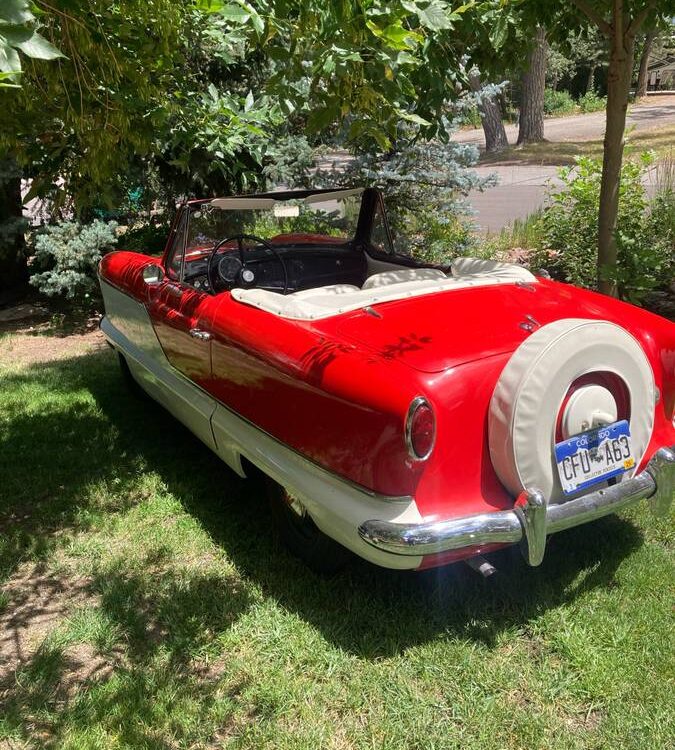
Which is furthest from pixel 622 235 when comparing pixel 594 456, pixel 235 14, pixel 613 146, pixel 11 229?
pixel 11 229

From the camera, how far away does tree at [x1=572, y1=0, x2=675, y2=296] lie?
431 cm

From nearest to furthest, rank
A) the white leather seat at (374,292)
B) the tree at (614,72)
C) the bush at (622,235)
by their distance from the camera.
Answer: the white leather seat at (374,292) < the tree at (614,72) < the bush at (622,235)

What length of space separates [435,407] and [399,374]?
168 mm

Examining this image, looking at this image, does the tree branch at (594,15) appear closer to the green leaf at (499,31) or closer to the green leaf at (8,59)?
the green leaf at (499,31)

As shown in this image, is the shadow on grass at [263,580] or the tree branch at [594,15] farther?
the tree branch at [594,15]

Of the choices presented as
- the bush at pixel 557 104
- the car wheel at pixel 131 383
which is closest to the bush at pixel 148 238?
the car wheel at pixel 131 383

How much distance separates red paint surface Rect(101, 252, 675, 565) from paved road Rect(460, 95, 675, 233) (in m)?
4.20

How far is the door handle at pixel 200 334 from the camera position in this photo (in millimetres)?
3312

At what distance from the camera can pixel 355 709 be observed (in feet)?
7.66

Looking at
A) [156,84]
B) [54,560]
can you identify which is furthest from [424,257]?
[54,560]

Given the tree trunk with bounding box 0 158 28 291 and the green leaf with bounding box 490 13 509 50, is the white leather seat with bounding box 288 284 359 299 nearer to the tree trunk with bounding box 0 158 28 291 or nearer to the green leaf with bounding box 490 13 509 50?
the green leaf with bounding box 490 13 509 50

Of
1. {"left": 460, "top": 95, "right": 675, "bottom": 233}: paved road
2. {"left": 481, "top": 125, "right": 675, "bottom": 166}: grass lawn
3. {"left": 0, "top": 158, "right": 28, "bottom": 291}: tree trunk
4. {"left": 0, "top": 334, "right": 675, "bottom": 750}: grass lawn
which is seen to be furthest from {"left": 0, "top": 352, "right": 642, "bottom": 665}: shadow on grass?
{"left": 481, "top": 125, "right": 675, "bottom": 166}: grass lawn

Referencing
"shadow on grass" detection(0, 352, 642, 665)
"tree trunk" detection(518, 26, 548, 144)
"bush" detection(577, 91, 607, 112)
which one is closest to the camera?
"shadow on grass" detection(0, 352, 642, 665)

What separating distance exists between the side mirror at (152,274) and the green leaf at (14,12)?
2.50 metres
